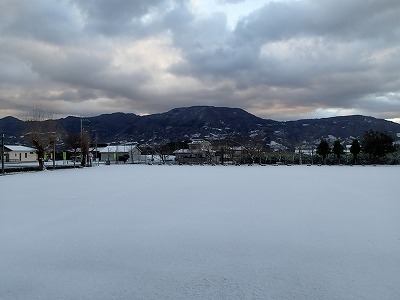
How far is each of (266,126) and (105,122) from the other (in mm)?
56362

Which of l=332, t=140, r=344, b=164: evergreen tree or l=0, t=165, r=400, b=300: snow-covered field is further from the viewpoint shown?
l=332, t=140, r=344, b=164: evergreen tree

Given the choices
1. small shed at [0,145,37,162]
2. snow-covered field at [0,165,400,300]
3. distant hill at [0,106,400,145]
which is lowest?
snow-covered field at [0,165,400,300]

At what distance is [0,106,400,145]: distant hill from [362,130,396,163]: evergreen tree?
31950 millimetres

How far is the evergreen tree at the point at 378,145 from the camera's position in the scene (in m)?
33.4

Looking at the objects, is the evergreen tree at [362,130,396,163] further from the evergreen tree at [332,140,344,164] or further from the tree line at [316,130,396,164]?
the evergreen tree at [332,140,344,164]

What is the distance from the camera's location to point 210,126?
13088 centimetres

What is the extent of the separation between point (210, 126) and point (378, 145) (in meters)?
98.8

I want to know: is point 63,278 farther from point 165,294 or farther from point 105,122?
point 105,122

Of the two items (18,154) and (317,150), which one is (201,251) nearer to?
(317,150)

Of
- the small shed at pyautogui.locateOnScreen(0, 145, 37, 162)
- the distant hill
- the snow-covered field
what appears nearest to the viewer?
the snow-covered field

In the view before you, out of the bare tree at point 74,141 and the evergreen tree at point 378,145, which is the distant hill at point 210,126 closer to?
the bare tree at point 74,141

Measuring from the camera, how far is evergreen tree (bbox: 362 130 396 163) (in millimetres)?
33438

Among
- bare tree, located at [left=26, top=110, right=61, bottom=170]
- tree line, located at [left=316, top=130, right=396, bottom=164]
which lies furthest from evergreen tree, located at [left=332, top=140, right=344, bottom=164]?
bare tree, located at [left=26, top=110, right=61, bottom=170]

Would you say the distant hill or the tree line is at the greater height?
the distant hill
